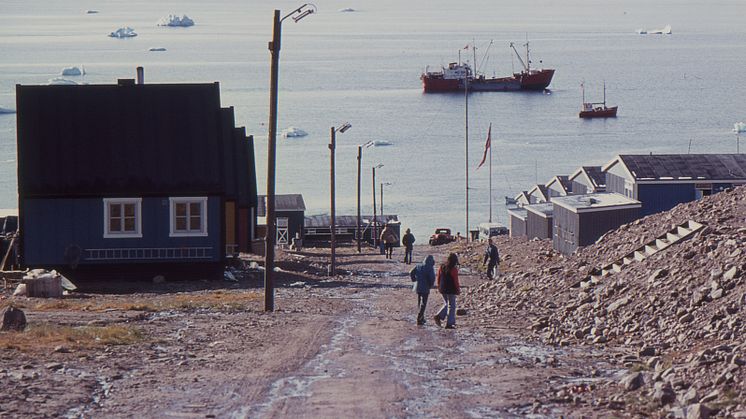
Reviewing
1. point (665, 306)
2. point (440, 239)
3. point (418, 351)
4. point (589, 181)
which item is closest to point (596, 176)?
point (589, 181)

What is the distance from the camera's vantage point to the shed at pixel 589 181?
5953 cm

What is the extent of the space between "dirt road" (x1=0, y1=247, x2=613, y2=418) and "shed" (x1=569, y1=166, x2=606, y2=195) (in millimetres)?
38460

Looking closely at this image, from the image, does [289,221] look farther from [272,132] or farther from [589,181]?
[272,132]

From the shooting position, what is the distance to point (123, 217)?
32.9 metres

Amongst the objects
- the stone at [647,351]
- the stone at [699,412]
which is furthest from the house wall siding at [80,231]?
the stone at [699,412]

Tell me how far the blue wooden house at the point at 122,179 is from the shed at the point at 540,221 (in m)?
21.6

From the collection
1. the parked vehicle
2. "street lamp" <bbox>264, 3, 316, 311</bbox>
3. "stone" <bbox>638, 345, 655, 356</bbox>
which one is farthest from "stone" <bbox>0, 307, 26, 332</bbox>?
the parked vehicle

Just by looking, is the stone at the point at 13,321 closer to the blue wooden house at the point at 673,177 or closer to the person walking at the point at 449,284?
the person walking at the point at 449,284

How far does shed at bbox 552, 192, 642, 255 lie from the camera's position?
142 feet

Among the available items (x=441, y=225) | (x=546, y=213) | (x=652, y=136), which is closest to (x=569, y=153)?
(x=652, y=136)

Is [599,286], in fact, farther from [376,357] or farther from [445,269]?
[376,357]

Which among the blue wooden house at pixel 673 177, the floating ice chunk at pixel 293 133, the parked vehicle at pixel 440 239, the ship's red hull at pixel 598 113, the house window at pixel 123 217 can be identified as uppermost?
the ship's red hull at pixel 598 113

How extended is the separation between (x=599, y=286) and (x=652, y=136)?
13159 centimetres

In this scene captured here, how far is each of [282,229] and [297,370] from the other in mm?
51479
